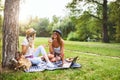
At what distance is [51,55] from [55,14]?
4962 cm

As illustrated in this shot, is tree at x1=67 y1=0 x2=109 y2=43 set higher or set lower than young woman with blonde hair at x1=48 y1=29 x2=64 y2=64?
higher

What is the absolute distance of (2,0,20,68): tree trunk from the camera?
8.27 meters

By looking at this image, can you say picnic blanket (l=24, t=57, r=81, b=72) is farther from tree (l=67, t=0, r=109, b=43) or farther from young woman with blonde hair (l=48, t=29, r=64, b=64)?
tree (l=67, t=0, r=109, b=43)

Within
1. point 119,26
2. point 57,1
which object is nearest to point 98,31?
point 57,1

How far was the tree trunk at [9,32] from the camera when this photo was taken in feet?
27.1

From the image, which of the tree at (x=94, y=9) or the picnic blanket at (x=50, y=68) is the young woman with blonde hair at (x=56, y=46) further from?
the tree at (x=94, y=9)

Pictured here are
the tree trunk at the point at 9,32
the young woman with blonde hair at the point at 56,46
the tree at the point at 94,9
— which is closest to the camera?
the tree trunk at the point at 9,32

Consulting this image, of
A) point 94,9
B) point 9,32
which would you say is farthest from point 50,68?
point 94,9

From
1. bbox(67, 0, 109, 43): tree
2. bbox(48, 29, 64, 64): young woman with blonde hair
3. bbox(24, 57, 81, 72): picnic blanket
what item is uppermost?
bbox(67, 0, 109, 43): tree

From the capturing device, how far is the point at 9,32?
828 centimetres

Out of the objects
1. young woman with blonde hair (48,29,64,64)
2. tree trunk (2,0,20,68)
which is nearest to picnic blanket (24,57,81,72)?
young woman with blonde hair (48,29,64,64)

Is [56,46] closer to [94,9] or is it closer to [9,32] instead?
[9,32]

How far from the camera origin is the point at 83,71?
8.41 meters

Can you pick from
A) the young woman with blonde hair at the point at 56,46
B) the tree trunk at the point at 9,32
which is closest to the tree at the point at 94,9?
the young woman with blonde hair at the point at 56,46
